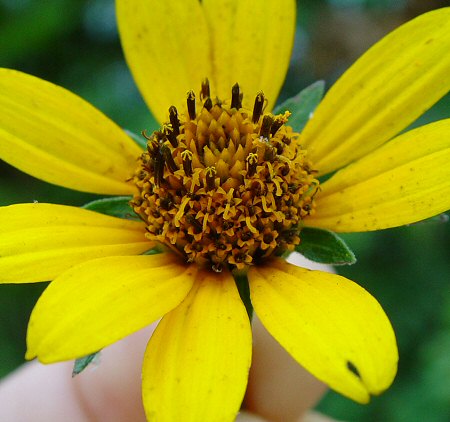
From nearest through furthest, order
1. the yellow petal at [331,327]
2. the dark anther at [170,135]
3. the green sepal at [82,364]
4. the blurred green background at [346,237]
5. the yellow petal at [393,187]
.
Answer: the yellow petal at [331,327]
the green sepal at [82,364]
the yellow petal at [393,187]
the dark anther at [170,135]
the blurred green background at [346,237]

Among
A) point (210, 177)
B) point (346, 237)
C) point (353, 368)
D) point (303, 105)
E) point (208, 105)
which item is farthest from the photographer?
point (346, 237)

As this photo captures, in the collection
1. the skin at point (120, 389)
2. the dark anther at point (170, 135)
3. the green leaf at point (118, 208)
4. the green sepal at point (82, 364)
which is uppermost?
the dark anther at point (170, 135)

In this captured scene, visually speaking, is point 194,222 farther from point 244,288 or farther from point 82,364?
point 82,364

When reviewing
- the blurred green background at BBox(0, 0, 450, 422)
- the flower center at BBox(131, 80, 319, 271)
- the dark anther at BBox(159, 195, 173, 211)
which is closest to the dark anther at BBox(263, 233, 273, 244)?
the flower center at BBox(131, 80, 319, 271)

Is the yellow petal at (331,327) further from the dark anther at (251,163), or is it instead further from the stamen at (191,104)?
the stamen at (191,104)

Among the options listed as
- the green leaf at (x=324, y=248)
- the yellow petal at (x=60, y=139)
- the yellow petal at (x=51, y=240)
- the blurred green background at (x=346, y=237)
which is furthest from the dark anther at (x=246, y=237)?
the blurred green background at (x=346, y=237)

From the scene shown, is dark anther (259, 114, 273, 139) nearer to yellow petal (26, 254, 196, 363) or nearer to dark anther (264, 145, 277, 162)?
dark anther (264, 145, 277, 162)

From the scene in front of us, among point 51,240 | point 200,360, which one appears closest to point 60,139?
point 51,240

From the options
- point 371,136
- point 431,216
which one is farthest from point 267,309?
point 371,136
